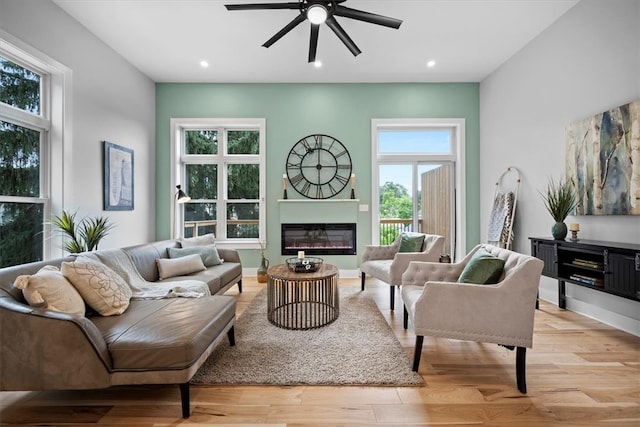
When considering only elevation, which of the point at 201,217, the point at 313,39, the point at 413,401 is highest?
the point at 313,39

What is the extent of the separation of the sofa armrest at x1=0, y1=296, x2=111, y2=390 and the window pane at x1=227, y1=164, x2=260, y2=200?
3536mm

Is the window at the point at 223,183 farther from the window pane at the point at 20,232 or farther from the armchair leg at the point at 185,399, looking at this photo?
the armchair leg at the point at 185,399

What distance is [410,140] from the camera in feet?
16.2

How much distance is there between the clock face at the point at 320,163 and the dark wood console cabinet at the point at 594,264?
2776 mm

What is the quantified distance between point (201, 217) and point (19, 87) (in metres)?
2.66

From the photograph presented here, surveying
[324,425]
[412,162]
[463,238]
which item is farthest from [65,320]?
[463,238]

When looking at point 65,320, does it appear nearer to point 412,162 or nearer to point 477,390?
point 477,390

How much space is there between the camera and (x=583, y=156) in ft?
9.64

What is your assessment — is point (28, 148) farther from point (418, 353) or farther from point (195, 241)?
point (418, 353)

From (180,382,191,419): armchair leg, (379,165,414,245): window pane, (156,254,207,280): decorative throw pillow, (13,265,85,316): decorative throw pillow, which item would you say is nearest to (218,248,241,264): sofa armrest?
(156,254,207,280): decorative throw pillow

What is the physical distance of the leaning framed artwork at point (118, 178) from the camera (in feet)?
11.9

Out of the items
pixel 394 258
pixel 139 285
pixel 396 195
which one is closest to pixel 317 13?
pixel 394 258

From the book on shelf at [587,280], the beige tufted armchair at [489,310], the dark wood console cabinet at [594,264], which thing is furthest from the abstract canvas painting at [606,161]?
the beige tufted armchair at [489,310]

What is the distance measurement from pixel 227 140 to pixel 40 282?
3.72 m
